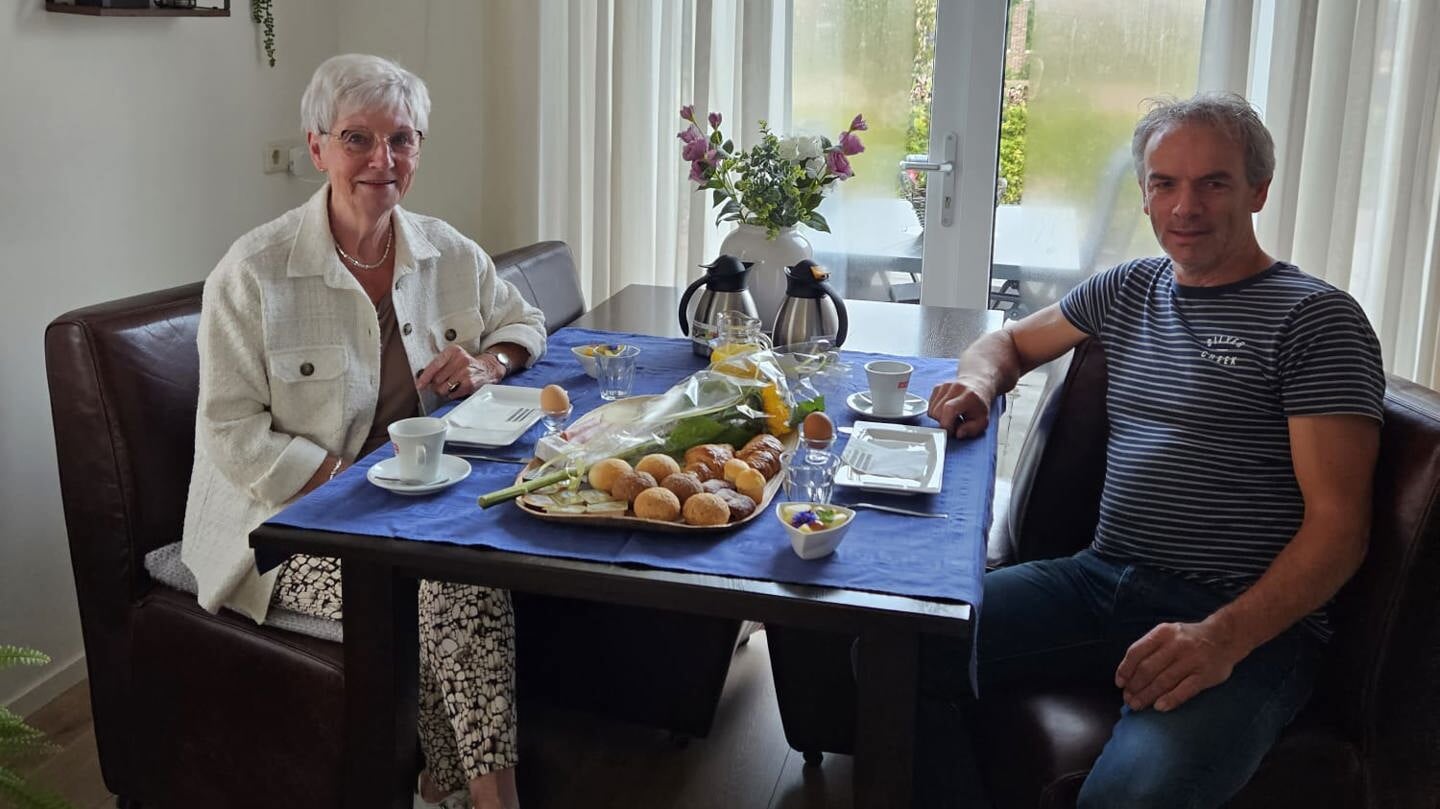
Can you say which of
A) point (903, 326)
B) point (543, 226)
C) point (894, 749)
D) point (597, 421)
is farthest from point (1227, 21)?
point (894, 749)

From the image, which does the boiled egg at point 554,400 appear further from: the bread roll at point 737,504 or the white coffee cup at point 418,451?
the bread roll at point 737,504

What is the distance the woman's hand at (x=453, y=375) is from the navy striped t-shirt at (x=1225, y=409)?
1041mm

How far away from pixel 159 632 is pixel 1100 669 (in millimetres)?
1461

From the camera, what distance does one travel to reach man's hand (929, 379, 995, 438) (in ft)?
6.52

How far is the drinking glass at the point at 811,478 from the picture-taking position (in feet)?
5.36

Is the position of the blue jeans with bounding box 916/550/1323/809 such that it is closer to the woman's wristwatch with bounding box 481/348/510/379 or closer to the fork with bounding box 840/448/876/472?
the fork with bounding box 840/448/876/472

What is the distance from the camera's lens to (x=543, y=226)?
363 cm

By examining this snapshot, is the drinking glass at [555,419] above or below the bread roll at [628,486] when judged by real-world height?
above

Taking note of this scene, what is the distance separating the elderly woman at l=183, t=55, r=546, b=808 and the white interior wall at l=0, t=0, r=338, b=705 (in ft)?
2.05

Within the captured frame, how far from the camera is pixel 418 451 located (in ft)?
5.56

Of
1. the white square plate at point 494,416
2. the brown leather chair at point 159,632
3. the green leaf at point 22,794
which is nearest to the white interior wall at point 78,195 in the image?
the brown leather chair at point 159,632

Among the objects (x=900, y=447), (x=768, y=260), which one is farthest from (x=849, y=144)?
(x=900, y=447)

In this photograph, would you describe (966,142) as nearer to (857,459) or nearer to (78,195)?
(857,459)

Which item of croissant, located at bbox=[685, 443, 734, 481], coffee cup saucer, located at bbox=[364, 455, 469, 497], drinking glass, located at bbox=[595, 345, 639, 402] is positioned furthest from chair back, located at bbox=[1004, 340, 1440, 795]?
coffee cup saucer, located at bbox=[364, 455, 469, 497]
